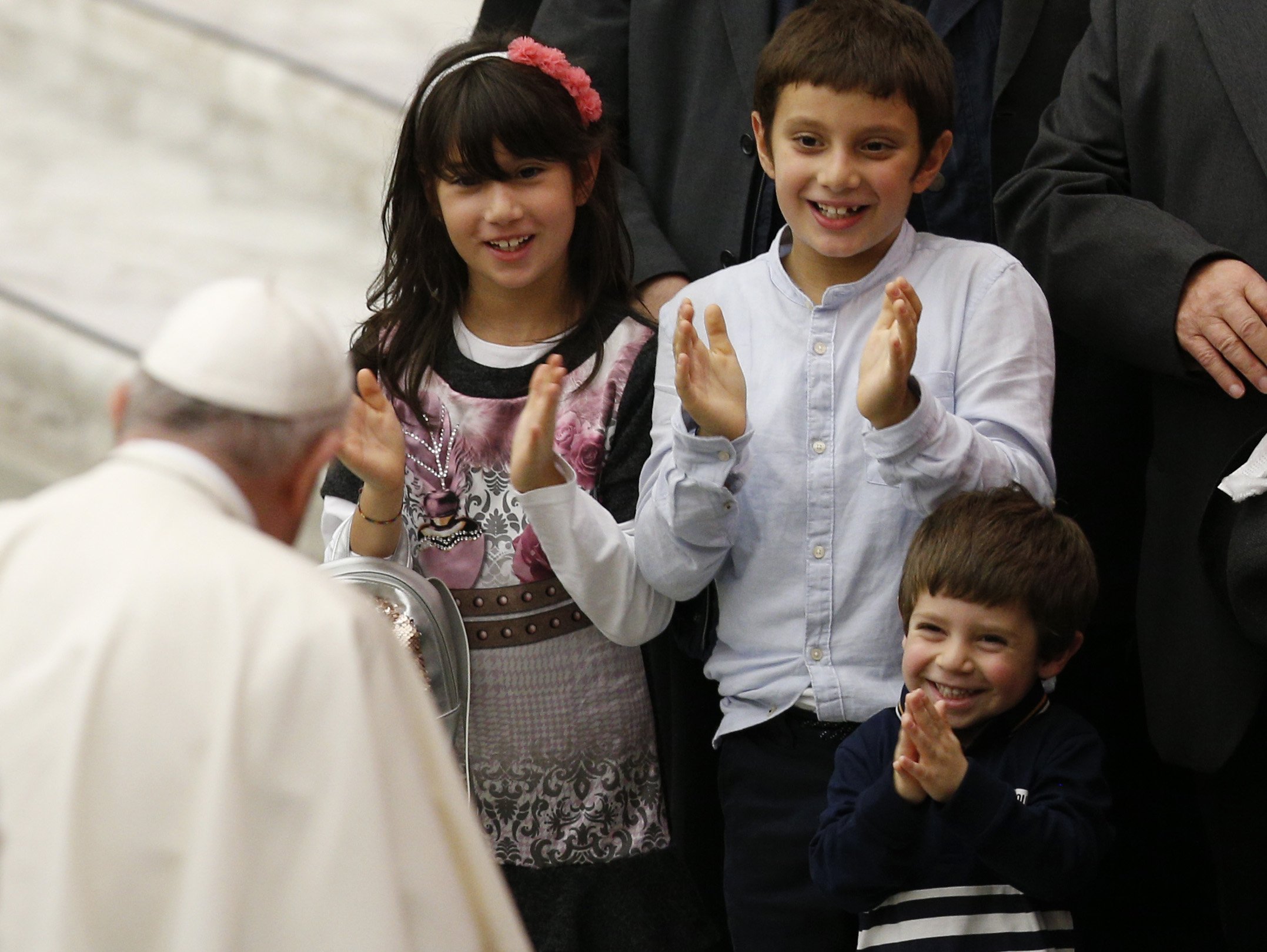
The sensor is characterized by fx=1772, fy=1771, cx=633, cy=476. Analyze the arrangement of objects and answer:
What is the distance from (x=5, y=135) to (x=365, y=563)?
13.6ft

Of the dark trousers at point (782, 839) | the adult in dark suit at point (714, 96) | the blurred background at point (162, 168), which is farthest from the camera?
the blurred background at point (162, 168)

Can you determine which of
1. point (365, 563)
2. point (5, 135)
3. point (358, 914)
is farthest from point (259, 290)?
point (5, 135)

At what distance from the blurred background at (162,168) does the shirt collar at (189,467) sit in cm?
288

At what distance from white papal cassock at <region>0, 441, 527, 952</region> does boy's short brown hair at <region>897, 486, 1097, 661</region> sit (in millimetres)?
803

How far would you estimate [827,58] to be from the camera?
86.9 inches

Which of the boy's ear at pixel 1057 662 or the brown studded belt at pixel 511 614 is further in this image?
the brown studded belt at pixel 511 614

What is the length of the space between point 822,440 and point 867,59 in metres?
0.47

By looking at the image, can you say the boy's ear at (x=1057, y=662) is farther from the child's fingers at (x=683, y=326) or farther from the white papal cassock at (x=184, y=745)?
the white papal cassock at (x=184, y=745)

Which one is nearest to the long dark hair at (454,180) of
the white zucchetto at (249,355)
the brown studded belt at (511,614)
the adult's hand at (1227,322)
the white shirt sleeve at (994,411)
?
the brown studded belt at (511,614)

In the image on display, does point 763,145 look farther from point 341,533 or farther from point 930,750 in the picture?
point 930,750

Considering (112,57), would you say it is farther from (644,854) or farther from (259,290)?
(259,290)

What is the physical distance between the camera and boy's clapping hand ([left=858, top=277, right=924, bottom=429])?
196 cm

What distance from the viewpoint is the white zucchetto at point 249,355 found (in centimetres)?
150

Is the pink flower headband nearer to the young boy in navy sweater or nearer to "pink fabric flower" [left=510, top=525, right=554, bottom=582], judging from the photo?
"pink fabric flower" [left=510, top=525, right=554, bottom=582]
